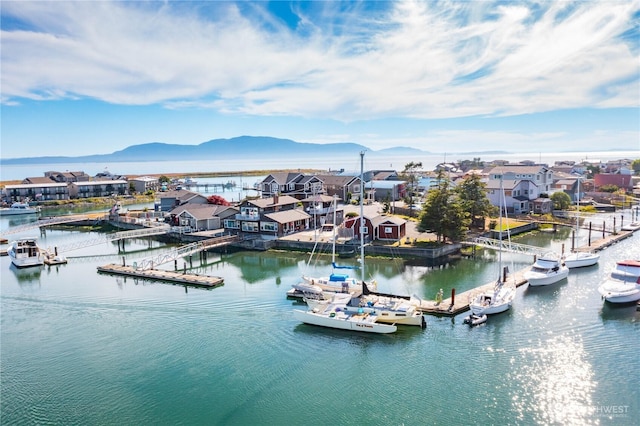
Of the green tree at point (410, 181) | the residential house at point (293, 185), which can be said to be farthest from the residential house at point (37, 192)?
the green tree at point (410, 181)

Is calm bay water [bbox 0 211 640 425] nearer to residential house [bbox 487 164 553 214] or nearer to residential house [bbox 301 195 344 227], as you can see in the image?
residential house [bbox 301 195 344 227]

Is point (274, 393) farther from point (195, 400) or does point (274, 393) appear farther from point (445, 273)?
point (445, 273)

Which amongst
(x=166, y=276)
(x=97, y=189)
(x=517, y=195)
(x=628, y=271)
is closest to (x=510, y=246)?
(x=628, y=271)

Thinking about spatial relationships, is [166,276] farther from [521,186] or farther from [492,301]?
[521,186]

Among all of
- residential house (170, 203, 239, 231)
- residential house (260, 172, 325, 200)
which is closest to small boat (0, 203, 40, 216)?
residential house (170, 203, 239, 231)

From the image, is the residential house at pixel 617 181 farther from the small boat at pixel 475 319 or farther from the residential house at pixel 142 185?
the residential house at pixel 142 185
